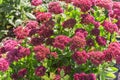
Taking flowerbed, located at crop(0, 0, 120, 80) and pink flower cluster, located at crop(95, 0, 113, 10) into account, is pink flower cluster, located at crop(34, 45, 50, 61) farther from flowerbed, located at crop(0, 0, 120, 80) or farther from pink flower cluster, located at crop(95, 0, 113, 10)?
pink flower cluster, located at crop(95, 0, 113, 10)

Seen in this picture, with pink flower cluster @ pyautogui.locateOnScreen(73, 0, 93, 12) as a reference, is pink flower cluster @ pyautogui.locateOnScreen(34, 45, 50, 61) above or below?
below

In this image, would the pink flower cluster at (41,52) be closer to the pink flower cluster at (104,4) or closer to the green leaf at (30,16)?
the pink flower cluster at (104,4)

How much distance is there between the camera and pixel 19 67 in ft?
8.37

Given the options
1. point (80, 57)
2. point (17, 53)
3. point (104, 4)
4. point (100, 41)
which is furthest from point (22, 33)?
point (104, 4)

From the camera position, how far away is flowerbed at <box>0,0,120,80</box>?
2.33 meters

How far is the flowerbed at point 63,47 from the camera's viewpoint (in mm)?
2326

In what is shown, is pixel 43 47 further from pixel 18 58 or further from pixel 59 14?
pixel 59 14

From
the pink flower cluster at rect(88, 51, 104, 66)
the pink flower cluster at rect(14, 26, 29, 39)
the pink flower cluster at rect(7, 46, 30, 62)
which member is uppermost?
the pink flower cluster at rect(14, 26, 29, 39)

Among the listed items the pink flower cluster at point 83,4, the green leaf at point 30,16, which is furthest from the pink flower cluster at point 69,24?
the green leaf at point 30,16

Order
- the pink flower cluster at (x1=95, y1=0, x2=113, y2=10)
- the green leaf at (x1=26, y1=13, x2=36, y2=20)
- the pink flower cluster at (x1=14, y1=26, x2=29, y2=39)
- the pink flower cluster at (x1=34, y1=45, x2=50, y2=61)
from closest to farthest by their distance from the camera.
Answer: the pink flower cluster at (x1=34, y1=45, x2=50, y2=61) → the pink flower cluster at (x1=14, y1=26, x2=29, y2=39) → the pink flower cluster at (x1=95, y1=0, x2=113, y2=10) → the green leaf at (x1=26, y1=13, x2=36, y2=20)

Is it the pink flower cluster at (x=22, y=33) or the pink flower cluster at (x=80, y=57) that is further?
the pink flower cluster at (x=22, y=33)

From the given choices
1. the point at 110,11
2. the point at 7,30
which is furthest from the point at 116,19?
the point at 7,30

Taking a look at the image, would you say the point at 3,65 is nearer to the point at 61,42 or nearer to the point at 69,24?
the point at 61,42

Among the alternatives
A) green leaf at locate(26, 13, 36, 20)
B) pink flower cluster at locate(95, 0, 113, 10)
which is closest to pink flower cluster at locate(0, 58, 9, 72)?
pink flower cluster at locate(95, 0, 113, 10)
